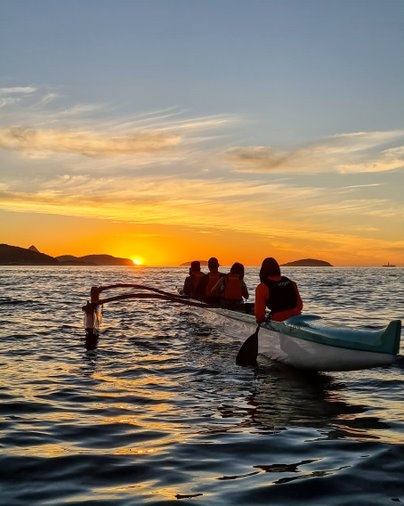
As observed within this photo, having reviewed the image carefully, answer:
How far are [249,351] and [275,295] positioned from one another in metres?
1.37

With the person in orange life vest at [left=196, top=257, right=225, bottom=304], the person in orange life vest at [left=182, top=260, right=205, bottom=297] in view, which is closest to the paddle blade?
the person in orange life vest at [left=196, top=257, right=225, bottom=304]

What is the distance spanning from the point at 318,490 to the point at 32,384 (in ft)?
20.7

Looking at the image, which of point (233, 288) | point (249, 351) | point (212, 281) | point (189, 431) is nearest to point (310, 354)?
point (249, 351)

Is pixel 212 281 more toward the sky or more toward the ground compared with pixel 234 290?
more toward the sky

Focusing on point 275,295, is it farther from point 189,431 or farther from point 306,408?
point 189,431

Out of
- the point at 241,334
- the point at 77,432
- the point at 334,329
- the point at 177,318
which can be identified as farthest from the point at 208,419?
the point at 177,318

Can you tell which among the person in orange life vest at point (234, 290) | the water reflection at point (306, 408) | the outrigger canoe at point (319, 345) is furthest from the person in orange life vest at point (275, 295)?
the person in orange life vest at point (234, 290)

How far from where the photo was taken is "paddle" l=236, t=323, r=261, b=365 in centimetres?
1198

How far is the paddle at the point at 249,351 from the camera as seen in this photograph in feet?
39.3

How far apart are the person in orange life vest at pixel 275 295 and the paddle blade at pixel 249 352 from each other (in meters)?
0.44

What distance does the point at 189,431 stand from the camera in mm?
7129

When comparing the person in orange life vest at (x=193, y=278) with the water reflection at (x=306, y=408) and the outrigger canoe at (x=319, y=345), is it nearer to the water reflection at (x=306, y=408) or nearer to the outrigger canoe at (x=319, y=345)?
the outrigger canoe at (x=319, y=345)

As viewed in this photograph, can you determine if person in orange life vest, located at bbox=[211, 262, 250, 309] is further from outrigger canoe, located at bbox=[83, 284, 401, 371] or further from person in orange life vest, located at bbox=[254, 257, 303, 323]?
person in orange life vest, located at bbox=[254, 257, 303, 323]

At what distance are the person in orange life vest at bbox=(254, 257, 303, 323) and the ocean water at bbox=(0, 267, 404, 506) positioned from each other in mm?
1210
